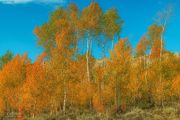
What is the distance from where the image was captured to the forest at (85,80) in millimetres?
34219

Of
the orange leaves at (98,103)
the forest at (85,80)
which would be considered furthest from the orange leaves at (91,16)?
the orange leaves at (98,103)

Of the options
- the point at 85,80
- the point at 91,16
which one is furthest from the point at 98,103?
the point at 91,16

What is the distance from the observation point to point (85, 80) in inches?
1597

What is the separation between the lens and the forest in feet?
112

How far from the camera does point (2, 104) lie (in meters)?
40.5

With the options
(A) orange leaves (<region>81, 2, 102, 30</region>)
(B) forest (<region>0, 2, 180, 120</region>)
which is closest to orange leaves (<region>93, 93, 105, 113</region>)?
(B) forest (<region>0, 2, 180, 120</region>)

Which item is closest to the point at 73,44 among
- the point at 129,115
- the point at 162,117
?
the point at 129,115

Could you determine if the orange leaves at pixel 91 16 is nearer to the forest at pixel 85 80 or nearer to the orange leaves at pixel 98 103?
the forest at pixel 85 80

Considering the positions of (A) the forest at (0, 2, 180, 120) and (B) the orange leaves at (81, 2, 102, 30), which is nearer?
(A) the forest at (0, 2, 180, 120)

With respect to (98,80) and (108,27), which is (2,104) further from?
(108,27)

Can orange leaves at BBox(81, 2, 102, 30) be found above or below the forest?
above

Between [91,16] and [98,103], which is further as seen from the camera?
[91,16]

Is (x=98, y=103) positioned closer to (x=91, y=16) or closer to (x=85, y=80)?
(x=85, y=80)

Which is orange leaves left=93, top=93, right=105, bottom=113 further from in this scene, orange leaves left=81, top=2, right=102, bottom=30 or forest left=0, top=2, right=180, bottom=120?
orange leaves left=81, top=2, right=102, bottom=30
